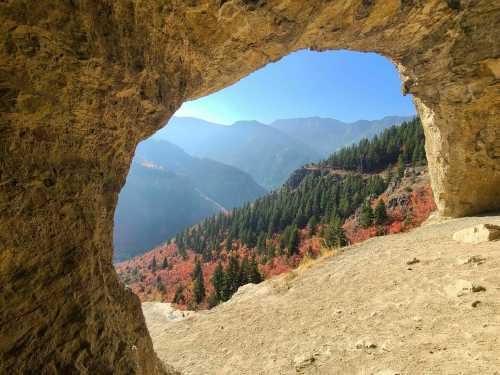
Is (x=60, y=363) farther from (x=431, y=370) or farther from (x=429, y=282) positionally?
(x=429, y=282)

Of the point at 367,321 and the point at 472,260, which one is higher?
→ the point at 472,260

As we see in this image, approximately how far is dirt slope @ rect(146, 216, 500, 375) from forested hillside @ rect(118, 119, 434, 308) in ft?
50.7

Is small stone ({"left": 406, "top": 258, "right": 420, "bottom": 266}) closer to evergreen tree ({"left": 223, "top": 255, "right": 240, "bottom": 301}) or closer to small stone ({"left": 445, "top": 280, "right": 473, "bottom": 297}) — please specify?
small stone ({"left": 445, "top": 280, "right": 473, "bottom": 297})

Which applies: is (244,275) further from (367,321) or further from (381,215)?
(367,321)

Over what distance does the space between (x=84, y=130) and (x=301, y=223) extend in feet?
181

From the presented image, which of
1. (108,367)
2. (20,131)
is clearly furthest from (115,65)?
(108,367)

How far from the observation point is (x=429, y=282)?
5.85m

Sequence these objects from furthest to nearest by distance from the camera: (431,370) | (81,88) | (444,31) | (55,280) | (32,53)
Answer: (444,31)
(431,370)
(81,88)
(55,280)
(32,53)

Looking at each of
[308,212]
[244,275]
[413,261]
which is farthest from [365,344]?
[308,212]

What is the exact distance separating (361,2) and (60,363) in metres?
7.51

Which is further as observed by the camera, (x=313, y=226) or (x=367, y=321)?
(x=313, y=226)

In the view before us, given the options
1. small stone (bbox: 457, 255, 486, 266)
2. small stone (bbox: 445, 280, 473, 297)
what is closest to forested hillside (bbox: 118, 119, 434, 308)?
small stone (bbox: 457, 255, 486, 266)

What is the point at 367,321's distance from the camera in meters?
5.38

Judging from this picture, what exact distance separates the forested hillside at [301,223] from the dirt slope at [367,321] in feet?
50.7
